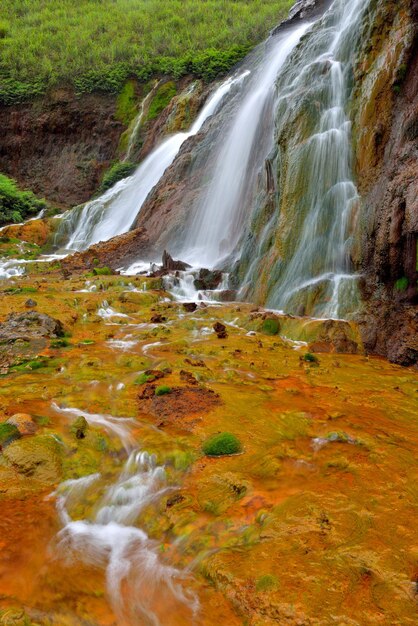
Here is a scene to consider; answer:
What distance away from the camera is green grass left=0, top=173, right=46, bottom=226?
30.0m

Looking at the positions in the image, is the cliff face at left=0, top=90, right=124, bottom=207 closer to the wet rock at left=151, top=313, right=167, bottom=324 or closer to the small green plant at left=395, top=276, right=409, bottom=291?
the wet rock at left=151, top=313, right=167, bottom=324

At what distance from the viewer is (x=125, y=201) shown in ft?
92.2

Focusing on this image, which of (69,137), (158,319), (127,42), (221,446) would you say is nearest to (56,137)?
(69,137)

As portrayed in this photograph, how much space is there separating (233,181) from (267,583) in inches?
756

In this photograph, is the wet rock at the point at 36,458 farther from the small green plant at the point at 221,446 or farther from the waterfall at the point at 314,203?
the waterfall at the point at 314,203

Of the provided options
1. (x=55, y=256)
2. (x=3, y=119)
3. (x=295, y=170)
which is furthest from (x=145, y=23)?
(x=295, y=170)

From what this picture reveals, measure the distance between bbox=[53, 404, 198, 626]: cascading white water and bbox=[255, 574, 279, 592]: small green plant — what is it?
0.50 metres

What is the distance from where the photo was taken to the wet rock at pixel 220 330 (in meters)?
10.5

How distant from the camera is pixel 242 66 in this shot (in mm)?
31969

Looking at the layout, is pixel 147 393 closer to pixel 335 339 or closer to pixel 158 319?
pixel 335 339

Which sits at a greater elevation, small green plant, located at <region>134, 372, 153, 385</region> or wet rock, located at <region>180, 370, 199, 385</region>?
wet rock, located at <region>180, 370, 199, 385</region>

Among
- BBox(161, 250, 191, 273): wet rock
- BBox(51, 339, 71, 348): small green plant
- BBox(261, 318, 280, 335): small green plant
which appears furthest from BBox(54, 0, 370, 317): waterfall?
BBox(51, 339, 71, 348): small green plant

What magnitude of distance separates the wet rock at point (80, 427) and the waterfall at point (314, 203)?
7.02 metres

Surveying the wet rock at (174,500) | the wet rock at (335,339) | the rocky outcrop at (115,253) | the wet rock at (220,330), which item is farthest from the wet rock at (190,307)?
the wet rock at (174,500)
